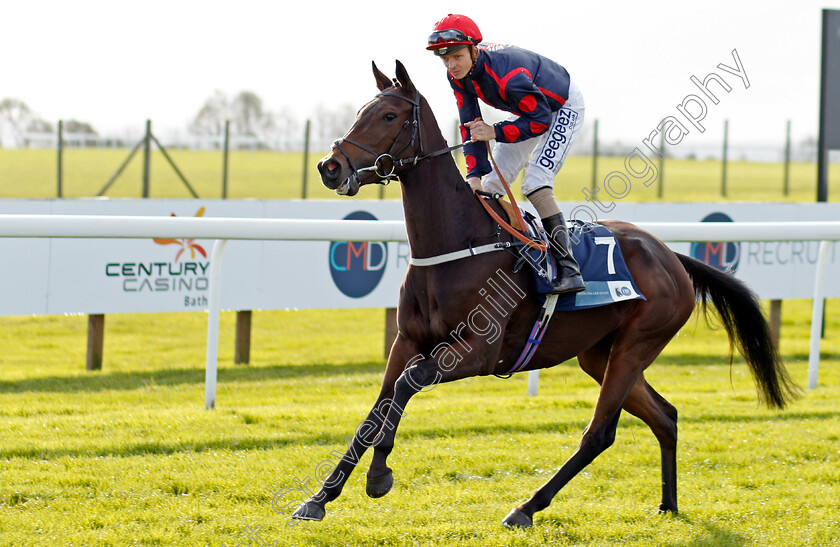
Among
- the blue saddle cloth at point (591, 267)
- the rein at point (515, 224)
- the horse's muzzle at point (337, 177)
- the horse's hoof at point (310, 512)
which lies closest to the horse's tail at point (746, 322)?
the blue saddle cloth at point (591, 267)

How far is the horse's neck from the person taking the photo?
11.3 feet

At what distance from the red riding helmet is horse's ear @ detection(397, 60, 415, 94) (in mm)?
184

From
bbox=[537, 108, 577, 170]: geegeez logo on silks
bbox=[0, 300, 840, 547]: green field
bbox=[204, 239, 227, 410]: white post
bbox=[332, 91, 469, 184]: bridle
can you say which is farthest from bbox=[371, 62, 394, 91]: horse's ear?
bbox=[204, 239, 227, 410]: white post

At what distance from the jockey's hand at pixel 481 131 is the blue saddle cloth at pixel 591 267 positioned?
0.46 metres

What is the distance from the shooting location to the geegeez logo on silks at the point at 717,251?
8.33 m

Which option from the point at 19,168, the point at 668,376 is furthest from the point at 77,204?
the point at 19,168

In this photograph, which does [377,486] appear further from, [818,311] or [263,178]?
[263,178]

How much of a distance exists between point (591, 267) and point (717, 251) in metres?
4.97

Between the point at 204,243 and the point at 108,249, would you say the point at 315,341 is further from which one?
the point at 108,249

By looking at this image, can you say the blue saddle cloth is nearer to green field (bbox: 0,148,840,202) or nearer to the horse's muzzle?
the horse's muzzle

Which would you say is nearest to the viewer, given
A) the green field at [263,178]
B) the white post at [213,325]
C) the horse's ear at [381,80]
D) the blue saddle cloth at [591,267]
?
the horse's ear at [381,80]

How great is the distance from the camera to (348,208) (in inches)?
297

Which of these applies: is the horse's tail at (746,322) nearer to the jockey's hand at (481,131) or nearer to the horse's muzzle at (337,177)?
the jockey's hand at (481,131)

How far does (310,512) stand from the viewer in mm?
3240
